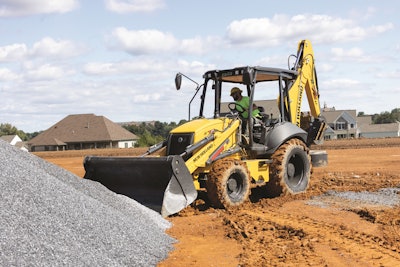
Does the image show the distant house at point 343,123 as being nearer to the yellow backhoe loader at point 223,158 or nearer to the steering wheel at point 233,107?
the yellow backhoe loader at point 223,158

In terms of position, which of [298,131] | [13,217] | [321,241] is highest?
[298,131]

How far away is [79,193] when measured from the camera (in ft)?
25.4

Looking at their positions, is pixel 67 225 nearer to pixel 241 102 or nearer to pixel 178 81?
pixel 178 81

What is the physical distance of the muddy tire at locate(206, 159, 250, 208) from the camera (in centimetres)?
923

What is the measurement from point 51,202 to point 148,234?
1.39m

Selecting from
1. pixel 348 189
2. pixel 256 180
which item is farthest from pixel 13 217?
pixel 348 189

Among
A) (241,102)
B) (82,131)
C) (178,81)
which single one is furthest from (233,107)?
(82,131)

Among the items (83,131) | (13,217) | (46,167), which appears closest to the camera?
(13,217)

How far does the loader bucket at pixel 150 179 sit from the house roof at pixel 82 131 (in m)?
47.0

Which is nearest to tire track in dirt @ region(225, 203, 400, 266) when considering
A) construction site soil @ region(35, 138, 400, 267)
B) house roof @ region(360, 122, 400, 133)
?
construction site soil @ region(35, 138, 400, 267)

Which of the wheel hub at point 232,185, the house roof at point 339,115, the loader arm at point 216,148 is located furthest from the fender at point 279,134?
the house roof at point 339,115

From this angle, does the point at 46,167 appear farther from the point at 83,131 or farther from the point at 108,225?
the point at 83,131

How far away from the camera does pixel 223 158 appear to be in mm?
9758

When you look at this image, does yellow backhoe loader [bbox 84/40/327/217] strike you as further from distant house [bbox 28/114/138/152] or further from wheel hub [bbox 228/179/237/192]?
distant house [bbox 28/114/138/152]
